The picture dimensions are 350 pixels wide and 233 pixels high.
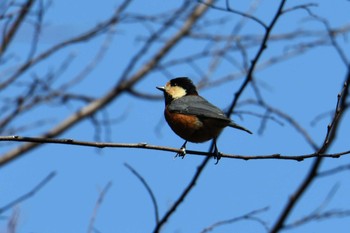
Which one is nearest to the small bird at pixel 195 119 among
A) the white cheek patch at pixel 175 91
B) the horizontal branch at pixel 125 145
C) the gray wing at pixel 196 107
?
the gray wing at pixel 196 107

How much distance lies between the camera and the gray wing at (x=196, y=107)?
4.16 metres

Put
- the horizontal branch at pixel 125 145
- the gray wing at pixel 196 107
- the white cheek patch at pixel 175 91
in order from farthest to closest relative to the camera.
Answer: the white cheek patch at pixel 175 91 → the gray wing at pixel 196 107 → the horizontal branch at pixel 125 145

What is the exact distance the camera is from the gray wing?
416 cm

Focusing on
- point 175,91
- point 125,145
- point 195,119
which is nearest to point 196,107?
point 195,119

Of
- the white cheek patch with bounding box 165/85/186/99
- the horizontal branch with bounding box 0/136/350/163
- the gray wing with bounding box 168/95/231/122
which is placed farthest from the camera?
the white cheek patch with bounding box 165/85/186/99

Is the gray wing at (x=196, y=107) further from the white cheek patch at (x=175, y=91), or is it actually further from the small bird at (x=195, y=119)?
the white cheek patch at (x=175, y=91)

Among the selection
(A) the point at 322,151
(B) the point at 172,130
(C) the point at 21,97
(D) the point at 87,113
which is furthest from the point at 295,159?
(D) the point at 87,113

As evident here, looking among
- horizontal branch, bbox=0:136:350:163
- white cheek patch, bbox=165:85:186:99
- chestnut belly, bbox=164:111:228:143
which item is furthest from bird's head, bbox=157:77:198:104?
horizontal branch, bbox=0:136:350:163

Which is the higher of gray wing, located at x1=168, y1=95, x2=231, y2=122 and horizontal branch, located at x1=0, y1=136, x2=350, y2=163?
gray wing, located at x1=168, y1=95, x2=231, y2=122

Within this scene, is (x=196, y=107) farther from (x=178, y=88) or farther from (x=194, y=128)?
(x=178, y=88)

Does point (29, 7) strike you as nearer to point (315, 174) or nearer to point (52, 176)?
point (52, 176)

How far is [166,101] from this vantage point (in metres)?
4.88

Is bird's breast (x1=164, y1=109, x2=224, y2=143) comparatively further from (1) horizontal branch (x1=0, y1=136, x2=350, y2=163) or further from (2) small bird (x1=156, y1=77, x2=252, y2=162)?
(1) horizontal branch (x1=0, y1=136, x2=350, y2=163)

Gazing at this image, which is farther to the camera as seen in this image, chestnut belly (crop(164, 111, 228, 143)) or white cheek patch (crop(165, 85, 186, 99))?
white cheek patch (crop(165, 85, 186, 99))
